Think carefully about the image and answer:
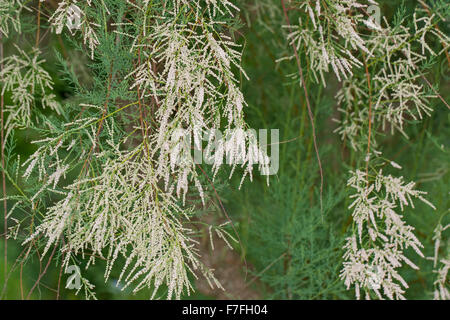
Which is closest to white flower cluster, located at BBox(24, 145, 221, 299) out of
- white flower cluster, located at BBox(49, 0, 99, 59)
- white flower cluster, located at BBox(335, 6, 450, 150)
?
white flower cluster, located at BBox(49, 0, 99, 59)

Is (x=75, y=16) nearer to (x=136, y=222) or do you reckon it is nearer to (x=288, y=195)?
(x=136, y=222)

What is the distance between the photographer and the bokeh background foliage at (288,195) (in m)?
1.28

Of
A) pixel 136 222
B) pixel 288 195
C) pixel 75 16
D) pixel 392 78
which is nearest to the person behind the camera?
pixel 136 222

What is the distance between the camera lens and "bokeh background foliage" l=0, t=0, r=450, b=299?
128 centimetres

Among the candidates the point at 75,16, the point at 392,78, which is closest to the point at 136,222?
the point at 75,16

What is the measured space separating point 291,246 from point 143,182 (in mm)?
681

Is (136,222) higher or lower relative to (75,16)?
lower

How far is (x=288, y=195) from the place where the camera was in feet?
4.63

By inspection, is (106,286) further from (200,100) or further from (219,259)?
(200,100)

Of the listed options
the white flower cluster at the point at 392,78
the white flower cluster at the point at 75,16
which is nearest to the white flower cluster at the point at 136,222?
the white flower cluster at the point at 75,16

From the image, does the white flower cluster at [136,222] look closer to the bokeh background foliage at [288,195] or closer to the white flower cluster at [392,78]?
the bokeh background foliage at [288,195]

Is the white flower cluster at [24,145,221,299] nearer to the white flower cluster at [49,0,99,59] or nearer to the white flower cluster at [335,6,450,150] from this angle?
the white flower cluster at [49,0,99,59]
